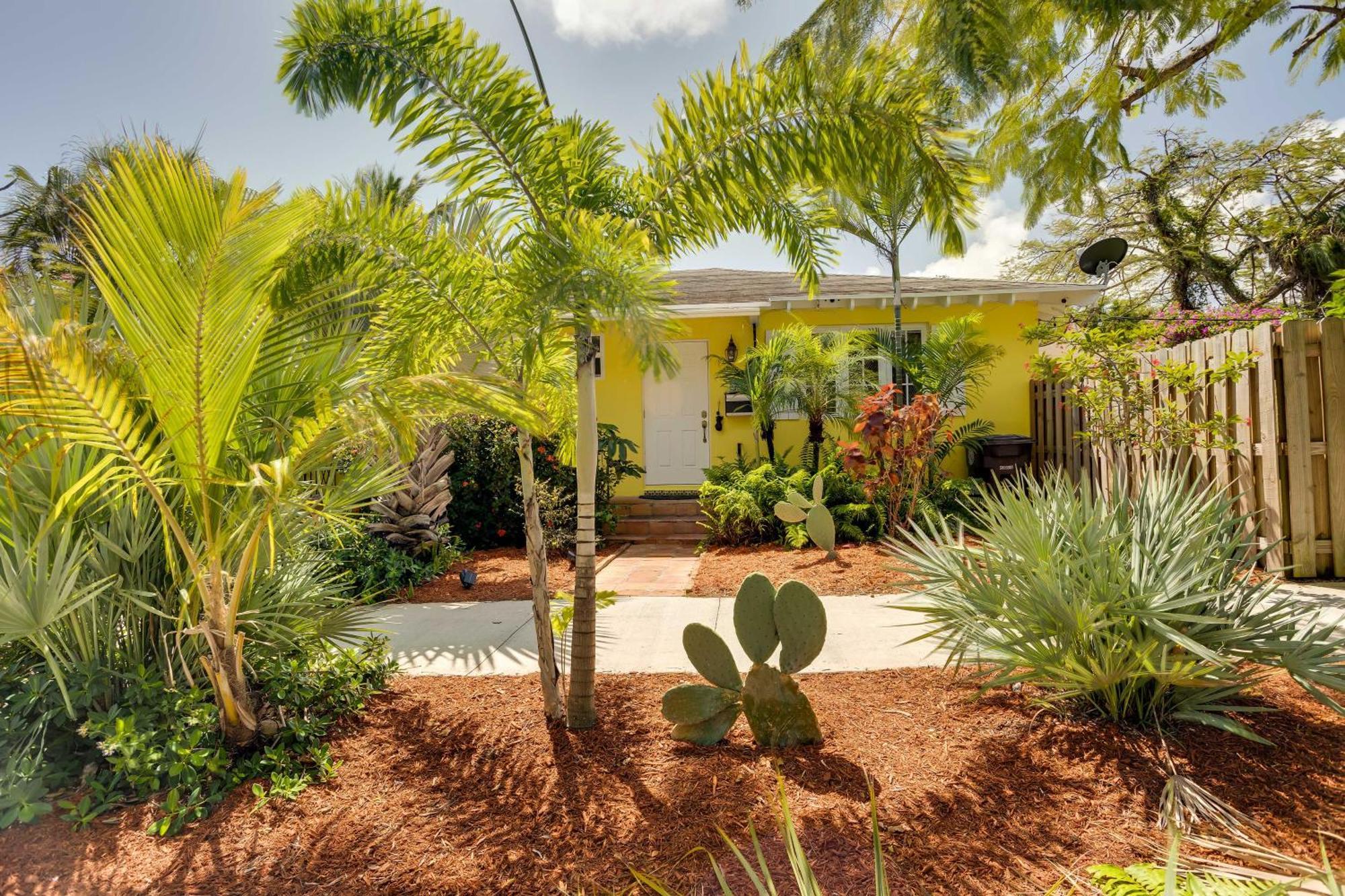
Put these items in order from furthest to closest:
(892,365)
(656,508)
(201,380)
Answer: (892,365) → (656,508) → (201,380)

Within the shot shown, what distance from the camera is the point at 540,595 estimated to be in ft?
10.9

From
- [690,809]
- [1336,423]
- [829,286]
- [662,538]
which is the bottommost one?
[690,809]

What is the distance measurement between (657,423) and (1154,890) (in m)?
9.95

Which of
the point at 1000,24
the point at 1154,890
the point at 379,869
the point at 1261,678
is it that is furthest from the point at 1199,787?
the point at 1000,24

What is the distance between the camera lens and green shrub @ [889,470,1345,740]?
2.63 metres

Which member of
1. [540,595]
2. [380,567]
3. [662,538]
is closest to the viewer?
[540,595]

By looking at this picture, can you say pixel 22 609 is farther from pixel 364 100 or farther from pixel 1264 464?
pixel 1264 464

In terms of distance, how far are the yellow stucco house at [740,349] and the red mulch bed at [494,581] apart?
3.46m

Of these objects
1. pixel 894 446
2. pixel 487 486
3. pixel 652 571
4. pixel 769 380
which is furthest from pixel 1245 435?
pixel 487 486

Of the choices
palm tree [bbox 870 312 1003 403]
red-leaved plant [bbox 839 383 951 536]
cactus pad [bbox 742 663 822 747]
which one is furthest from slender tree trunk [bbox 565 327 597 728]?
palm tree [bbox 870 312 1003 403]

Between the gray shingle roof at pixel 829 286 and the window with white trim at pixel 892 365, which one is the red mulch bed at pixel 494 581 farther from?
the window with white trim at pixel 892 365

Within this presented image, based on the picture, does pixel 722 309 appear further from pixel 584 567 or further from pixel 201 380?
pixel 201 380

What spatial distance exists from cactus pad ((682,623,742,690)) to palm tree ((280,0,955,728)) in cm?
49

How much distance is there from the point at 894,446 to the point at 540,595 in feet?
17.0
